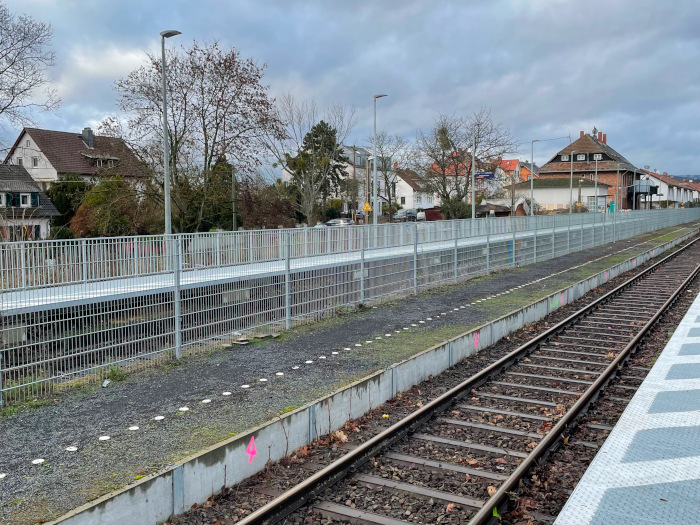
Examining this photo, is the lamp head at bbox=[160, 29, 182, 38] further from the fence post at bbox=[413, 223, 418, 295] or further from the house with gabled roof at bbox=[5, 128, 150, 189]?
the house with gabled roof at bbox=[5, 128, 150, 189]

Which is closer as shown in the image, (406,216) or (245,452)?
(245,452)

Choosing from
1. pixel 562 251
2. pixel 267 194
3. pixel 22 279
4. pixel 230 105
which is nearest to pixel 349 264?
pixel 22 279

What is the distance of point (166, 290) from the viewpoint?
9.47 meters

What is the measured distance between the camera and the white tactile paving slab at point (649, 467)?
4.89m

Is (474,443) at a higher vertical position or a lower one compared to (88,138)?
lower

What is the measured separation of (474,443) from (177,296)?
5144 millimetres

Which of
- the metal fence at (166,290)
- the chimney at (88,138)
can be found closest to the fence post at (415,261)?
the metal fence at (166,290)

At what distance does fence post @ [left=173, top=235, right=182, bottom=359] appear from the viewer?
31.2 ft

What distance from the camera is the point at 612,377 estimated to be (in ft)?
30.8

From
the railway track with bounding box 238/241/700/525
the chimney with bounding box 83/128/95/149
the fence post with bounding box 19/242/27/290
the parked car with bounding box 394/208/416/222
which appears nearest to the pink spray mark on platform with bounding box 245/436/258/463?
the railway track with bounding box 238/241/700/525

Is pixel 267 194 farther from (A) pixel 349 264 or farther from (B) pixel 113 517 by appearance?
(B) pixel 113 517

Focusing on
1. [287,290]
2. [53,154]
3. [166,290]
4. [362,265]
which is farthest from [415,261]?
[53,154]

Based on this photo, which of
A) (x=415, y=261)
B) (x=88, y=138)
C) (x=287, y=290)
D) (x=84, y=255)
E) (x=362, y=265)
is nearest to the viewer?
(x=84, y=255)

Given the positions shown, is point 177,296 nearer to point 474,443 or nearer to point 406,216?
point 474,443
